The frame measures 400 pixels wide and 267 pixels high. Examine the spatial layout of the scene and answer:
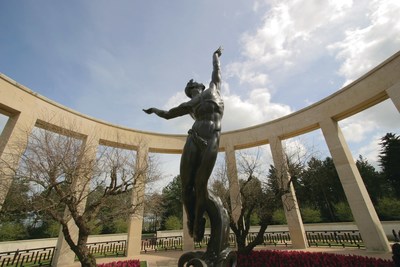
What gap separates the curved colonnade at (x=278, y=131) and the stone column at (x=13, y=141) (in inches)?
1.3

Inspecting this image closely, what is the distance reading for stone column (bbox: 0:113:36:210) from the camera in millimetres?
8252

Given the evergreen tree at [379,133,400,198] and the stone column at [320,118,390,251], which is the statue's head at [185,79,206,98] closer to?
the stone column at [320,118,390,251]

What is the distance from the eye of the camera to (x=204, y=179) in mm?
3096

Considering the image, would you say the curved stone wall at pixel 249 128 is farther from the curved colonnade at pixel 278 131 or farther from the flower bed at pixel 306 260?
the flower bed at pixel 306 260

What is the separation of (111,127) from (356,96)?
1434 centimetres

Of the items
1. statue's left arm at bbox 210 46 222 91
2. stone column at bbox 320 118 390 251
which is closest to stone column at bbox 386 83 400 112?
stone column at bbox 320 118 390 251

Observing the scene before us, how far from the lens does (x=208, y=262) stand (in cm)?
279

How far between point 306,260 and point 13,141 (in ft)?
42.5

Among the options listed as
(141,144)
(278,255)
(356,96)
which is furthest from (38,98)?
(356,96)

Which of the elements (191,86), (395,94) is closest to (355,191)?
(395,94)

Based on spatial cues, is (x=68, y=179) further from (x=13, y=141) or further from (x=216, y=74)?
(x=216, y=74)

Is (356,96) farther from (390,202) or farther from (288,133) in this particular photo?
(390,202)

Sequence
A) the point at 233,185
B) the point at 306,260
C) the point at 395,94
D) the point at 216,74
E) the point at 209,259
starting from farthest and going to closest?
the point at 233,185
the point at 395,94
the point at 306,260
the point at 216,74
the point at 209,259

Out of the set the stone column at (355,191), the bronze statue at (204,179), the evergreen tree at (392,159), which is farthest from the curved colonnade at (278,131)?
the evergreen tree at (392,159)
